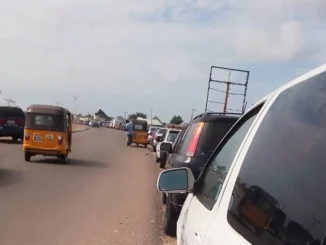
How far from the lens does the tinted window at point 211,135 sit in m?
8.08

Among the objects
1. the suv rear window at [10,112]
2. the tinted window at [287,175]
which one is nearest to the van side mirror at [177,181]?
the tinted window at [287,175]

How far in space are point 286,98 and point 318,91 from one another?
14.4 inches

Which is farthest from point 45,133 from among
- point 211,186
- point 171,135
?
point 211,186

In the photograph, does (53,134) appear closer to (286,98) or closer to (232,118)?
(232,118)

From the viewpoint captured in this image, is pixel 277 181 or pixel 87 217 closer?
pixel 277 181

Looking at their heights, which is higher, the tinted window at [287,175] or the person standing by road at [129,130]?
the tinted window at [287,175]

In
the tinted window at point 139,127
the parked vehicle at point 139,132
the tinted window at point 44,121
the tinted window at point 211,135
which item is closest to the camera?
the tinted window at point 211,135

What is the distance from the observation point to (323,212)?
5.68 feet

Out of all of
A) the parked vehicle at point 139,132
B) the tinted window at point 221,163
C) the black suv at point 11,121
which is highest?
the tinted window at point 221,163

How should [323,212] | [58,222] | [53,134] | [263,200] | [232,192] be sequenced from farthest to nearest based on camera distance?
1. [53,134]
2. [58,222]
3. [232,192]
4. [263,200]
5. [323,212]

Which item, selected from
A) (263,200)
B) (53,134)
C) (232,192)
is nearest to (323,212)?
(263,200)

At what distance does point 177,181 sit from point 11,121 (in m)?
28.8

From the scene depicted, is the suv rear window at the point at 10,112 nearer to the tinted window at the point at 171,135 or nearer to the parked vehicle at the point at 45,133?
the tinted window at the point at 171,135

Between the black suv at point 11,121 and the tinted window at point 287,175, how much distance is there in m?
30.2
